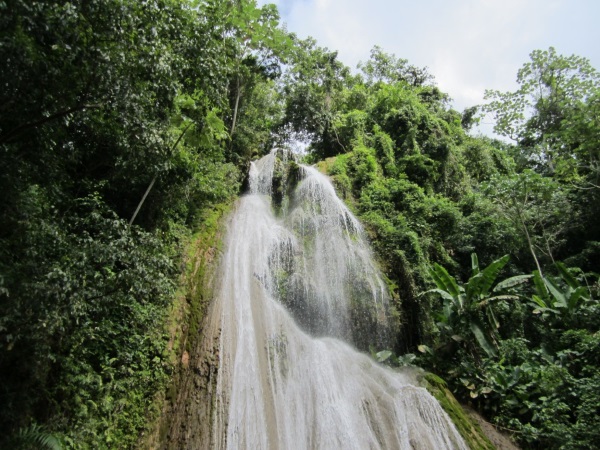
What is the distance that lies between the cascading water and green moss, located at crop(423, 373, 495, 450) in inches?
10.6

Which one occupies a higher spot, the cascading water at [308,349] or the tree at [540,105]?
the tree at [540,105]

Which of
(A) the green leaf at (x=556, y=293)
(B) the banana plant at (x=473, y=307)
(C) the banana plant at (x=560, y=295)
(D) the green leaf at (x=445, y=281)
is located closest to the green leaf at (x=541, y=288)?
(C) the banana plant at (x=560, y=295)

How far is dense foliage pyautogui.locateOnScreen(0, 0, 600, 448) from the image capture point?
4652mm

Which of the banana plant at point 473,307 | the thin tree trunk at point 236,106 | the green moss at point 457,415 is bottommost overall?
the green moss at point 457,415

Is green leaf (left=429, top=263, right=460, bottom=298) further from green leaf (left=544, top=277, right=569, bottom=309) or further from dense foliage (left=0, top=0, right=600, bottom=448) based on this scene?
green leaf (left=544, top=277, right=569, bottom=309)

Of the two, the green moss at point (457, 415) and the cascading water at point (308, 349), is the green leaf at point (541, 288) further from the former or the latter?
the green moss at point (457, 415)

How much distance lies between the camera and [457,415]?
24.8 ft

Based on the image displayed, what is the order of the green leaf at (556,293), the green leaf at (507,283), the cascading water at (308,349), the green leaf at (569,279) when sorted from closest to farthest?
the cascading water at (308,349)
the green leaf at (556,293)
the green leaf at (507,283)
the green leaf at (569,279)

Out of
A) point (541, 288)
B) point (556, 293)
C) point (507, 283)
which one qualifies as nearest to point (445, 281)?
point (507, 283)

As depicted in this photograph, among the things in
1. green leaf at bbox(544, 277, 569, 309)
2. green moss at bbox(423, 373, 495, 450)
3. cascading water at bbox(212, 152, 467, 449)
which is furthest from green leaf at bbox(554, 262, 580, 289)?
green moss at bbox(423, 373, 495, 450)

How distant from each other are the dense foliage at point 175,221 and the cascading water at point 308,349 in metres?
1.15

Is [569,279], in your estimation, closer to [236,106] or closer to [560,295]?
[560,295]

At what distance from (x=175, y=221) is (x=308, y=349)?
452cm

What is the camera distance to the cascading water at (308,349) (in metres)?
6.57
